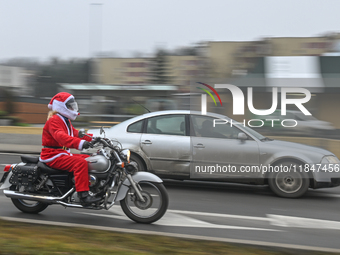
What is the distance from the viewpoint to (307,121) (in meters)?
7.61

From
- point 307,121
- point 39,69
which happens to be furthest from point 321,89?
point 39,69

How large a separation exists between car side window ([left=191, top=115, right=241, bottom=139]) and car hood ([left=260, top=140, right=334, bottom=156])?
1.96 ft

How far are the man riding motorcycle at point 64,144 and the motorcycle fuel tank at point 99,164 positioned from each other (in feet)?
0.27

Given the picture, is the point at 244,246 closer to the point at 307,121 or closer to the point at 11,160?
the point at 307,121

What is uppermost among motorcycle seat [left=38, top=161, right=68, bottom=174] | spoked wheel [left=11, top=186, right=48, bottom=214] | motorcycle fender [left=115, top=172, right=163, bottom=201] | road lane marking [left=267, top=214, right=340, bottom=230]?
motorcycle seat [left=38, top=161, right=68, bottom=174]

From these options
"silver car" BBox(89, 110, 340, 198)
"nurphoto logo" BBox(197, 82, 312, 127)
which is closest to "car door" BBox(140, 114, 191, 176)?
"silver car" BBox(89, 110, 340, 198)

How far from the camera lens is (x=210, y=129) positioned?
812 cm

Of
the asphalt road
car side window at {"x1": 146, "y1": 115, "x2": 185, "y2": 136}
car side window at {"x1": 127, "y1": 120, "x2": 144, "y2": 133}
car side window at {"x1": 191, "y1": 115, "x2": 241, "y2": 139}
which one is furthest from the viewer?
car side window at {"x1": 127, "y1": 120, "x2": 144, "y2": 133}

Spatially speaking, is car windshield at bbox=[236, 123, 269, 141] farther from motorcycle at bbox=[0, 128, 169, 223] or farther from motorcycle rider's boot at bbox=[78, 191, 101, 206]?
motorcycle rider's boot at bbox=[78, 191, 101, 206]

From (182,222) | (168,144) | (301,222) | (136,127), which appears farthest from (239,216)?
(136,127)

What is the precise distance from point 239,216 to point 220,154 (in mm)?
1816

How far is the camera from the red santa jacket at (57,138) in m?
5.21

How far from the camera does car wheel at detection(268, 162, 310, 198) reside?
7.59 metres

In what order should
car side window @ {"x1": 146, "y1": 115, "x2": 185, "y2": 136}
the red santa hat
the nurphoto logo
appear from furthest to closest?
car side window @ {"x1": 146, "y1": 115, "x2": 185, "y2": 136}, the nurphoto logo, the red santa hat
